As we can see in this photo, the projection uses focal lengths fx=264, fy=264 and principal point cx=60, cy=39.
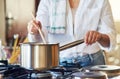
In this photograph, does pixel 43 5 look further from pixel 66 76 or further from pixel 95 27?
pixel 66 76

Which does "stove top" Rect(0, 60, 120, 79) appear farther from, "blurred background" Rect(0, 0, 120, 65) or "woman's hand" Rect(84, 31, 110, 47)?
"blurred background" Rect(0, 0, 120, 65)

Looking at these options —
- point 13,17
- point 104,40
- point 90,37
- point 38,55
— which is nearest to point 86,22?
point 104,40

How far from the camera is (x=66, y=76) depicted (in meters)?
0.88

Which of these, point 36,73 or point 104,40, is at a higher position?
point 104,40

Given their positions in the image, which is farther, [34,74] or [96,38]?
[96,38]

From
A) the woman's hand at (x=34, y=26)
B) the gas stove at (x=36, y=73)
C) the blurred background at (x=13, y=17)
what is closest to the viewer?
the gas stove at (x=36, y=73)

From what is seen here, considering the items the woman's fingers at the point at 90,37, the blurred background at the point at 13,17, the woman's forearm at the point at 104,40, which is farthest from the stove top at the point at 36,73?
the blurred background at the point at 13,17

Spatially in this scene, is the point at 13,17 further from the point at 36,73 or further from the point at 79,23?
the point at 36,73

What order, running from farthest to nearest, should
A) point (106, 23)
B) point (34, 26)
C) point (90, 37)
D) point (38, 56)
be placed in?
point (106, 23), point (34, 26), point (90, 37), point (38, 56)

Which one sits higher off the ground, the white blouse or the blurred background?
the blurred background

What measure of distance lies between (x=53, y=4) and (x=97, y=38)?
1.16ft

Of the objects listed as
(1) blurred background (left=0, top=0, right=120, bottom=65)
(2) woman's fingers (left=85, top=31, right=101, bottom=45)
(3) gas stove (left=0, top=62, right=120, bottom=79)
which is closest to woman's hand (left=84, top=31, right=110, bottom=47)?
(2) woman's fingers (left=85, top=31, right=101, bottom=45)

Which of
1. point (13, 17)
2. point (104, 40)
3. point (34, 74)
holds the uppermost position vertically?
point (13, 17)

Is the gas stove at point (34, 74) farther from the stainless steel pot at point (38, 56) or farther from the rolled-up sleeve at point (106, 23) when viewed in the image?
the rolled-up sleeve at point (106, 23)
